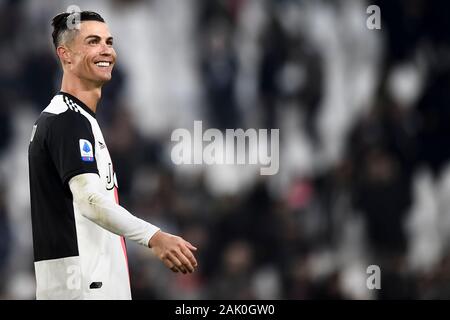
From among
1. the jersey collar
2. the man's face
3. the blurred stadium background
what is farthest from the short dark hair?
the blurred stadium background

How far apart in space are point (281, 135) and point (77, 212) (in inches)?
231

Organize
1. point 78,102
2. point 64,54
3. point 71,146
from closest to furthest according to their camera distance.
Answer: point 71,146, point 78,102, point 64,54

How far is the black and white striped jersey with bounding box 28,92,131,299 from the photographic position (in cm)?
431

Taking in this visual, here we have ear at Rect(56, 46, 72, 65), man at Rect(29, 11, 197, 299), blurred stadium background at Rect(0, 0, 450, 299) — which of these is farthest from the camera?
blurred stadium background at Rect(0, 0, 450, 299)

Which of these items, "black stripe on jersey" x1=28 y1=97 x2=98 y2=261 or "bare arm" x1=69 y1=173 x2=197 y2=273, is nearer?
"bare arm" x1=69 y1=173 x2=197 y2=273

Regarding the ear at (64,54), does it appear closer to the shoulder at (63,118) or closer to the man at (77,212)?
the man at (77,212)

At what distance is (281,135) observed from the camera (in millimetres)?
10047

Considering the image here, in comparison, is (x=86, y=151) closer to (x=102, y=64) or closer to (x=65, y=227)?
(x=65, y=227)

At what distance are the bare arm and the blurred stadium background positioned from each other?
13.8ft

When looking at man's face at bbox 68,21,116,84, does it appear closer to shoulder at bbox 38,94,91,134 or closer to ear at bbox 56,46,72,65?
ear at bbox 56,46,72,65

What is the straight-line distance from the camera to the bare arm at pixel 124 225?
4.06m

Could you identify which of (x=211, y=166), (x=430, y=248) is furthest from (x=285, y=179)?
(x=430, y=248)

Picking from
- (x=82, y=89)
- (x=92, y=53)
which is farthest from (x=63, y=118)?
(x=92, y=53)

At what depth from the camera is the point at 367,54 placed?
1086 centimetres
